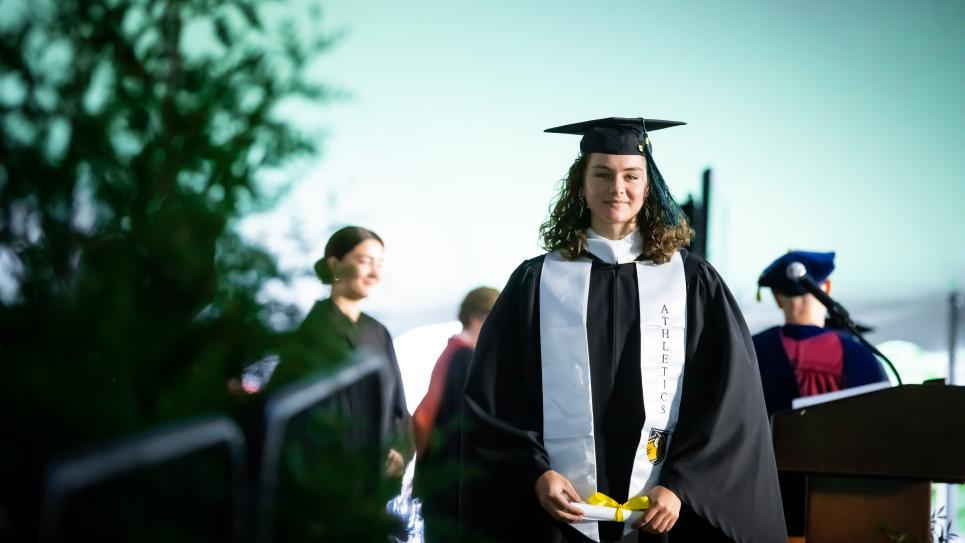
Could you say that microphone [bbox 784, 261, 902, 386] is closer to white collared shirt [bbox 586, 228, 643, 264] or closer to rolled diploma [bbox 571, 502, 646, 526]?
white collared shirt [bbox 586, 228, 643, 264]

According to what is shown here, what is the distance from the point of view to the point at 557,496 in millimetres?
2895

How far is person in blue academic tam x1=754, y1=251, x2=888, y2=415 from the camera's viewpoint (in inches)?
180

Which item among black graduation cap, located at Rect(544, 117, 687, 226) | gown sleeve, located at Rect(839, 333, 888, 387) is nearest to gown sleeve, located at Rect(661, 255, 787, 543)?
black graduation cap, located at Rect(544, 117, 687, 226)

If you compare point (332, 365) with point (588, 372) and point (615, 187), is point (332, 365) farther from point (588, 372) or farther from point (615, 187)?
point (615, 187)

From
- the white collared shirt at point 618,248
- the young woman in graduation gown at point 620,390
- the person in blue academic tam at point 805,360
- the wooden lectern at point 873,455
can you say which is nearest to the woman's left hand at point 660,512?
the young woman in graduation gown at point 620,390

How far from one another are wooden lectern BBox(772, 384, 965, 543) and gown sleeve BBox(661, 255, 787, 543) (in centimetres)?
62

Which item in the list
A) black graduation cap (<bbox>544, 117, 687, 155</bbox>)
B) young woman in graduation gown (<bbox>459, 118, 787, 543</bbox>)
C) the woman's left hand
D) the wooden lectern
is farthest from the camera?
the wooden lectern

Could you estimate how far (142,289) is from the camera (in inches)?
44.2

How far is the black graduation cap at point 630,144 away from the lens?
3.30m

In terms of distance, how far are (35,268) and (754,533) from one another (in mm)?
2416

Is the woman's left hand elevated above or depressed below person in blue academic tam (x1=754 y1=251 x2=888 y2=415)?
below

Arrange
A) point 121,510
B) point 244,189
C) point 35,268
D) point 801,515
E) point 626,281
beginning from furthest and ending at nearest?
1. point 801,515
2. point 626,281
3. point 244,189
4. point 35,268
5. point 121,510

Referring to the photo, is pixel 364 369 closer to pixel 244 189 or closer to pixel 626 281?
pixel 244 189

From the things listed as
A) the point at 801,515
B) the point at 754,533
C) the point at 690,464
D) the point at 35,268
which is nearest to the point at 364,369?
the point at 35,268
